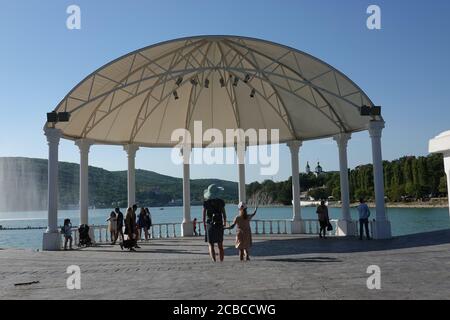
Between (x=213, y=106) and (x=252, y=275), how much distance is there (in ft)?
55.2

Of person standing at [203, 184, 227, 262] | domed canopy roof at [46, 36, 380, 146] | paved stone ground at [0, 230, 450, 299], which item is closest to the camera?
paved stone ground at [0, 230, 450, 299]

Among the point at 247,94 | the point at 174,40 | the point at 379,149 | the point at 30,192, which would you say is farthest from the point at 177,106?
the point at 30,192

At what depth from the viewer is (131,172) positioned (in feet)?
78.3

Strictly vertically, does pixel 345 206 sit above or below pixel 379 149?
below

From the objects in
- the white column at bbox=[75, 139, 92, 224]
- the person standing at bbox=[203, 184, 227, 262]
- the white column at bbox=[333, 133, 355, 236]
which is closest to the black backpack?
the person standing at bbox=[203, 184, 227, 262]

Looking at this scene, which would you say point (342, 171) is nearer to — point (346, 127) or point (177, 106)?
point (346, 127)

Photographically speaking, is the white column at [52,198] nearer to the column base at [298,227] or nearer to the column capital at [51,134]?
the column capital at [51,134]

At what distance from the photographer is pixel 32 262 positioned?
1299 cm

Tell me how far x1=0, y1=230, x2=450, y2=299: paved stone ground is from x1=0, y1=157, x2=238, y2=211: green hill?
29.8m

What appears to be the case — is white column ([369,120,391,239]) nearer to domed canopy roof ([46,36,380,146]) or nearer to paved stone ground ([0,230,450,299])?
domed canopy roof ([46,36,380,146])

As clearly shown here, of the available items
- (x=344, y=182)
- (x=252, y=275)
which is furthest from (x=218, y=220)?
(x=344, y=182)

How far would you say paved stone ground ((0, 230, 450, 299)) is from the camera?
727 cm

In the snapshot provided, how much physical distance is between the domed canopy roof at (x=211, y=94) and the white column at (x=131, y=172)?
1.40ft
